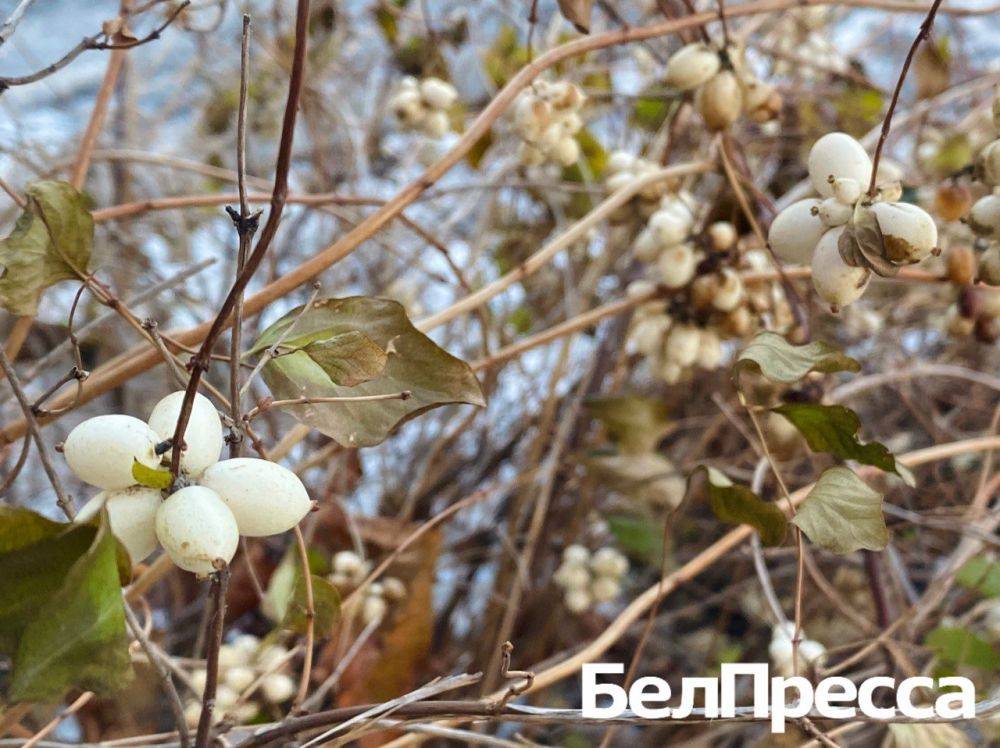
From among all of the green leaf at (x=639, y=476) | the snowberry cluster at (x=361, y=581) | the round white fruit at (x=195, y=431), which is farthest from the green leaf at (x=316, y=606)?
the green leaf at (x=639, y=476)

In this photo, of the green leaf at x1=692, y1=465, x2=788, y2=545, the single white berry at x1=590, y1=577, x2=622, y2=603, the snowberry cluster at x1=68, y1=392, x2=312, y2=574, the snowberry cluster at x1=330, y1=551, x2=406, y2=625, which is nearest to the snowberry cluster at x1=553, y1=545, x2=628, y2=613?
the single white berry at x1=590, y1=577, x2=622, y2=603

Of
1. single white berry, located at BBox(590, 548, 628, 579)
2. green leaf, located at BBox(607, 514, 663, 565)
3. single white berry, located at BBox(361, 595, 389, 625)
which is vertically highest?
green leaf, located at BBox(607, 514, 663, 565)

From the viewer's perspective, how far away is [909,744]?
0.39m

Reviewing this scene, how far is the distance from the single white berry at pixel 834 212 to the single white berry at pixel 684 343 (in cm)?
23

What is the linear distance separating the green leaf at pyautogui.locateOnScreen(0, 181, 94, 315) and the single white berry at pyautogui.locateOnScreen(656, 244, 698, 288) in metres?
0.31

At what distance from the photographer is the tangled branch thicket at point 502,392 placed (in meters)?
0.27

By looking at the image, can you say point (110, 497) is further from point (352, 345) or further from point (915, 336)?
point (915, 336)

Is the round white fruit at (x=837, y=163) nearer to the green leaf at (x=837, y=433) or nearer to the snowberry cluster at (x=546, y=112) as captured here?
the green leaf at (x=837, y=433)

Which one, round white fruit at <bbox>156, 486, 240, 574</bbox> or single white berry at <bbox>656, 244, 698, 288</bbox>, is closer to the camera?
round white fruit at <bbox>156, 486, 240, 574</bbox>

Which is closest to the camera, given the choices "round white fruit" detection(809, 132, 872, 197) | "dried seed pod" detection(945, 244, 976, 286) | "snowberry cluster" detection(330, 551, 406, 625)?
"round white fruit" detection(809, 132, 872, 197)

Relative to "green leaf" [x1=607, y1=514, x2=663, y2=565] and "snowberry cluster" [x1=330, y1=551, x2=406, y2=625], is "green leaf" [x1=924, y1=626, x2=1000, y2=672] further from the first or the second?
"snowberry cluster" [x1=330, y1=551, x2=406, y2=625]

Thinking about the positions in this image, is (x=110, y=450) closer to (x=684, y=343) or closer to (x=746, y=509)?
(x=746, y=509)

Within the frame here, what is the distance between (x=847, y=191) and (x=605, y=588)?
1.31ft

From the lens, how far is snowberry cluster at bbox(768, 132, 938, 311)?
300mm
